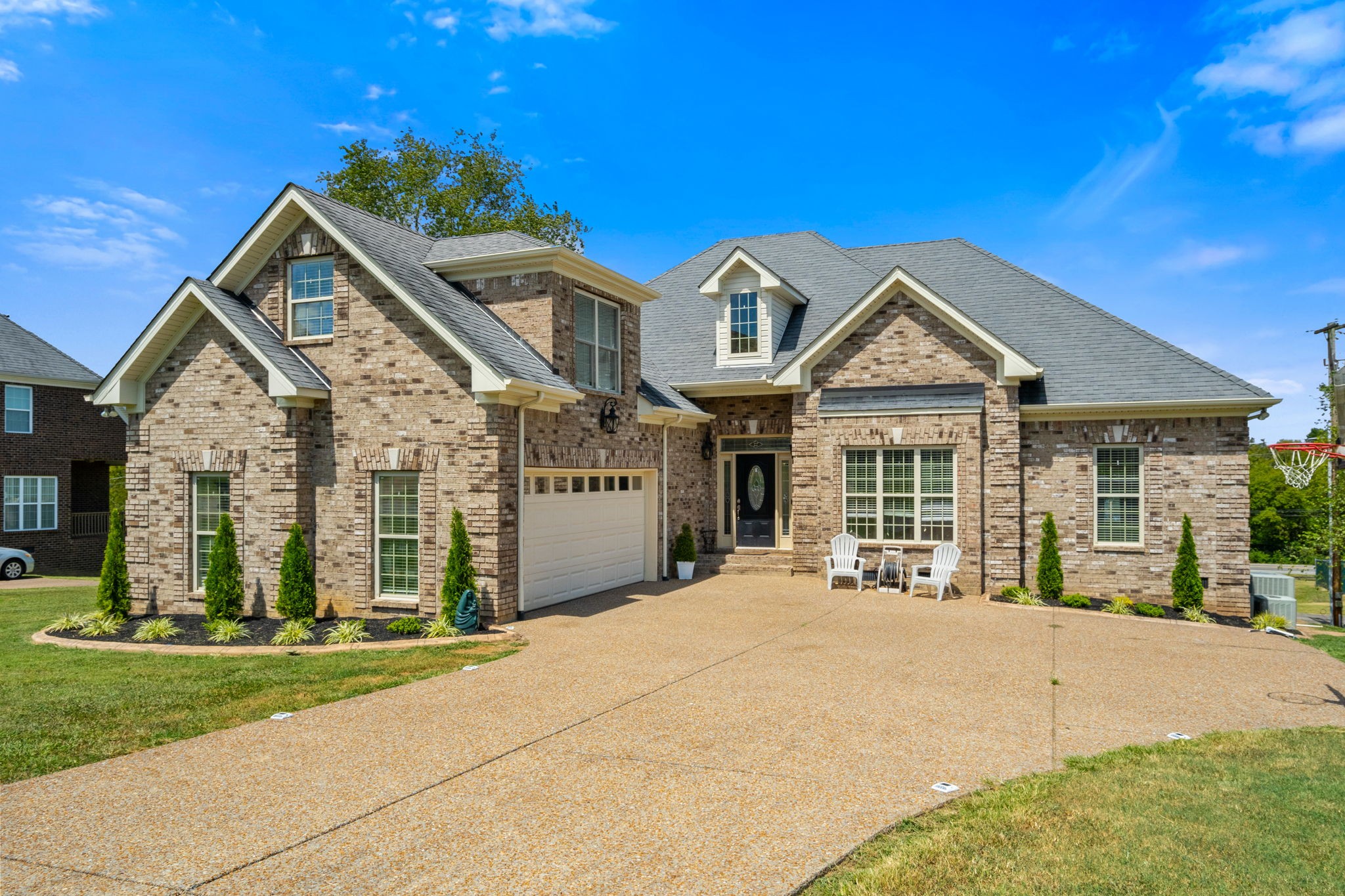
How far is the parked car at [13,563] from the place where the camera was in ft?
75.5

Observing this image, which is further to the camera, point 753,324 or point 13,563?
point 13,563

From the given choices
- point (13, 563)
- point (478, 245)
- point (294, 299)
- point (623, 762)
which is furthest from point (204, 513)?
point (13, 563)

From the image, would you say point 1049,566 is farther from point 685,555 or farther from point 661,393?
point 661,393

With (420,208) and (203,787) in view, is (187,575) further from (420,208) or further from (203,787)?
(420,208)

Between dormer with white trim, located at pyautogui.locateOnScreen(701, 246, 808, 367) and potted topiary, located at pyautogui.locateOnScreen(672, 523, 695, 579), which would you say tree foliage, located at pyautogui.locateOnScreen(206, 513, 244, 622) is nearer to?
potted topiary, located at pyautogui.locateOnScreen(672, 523, 695, 579)

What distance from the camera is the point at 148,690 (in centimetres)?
884

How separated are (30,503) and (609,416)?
811 inches

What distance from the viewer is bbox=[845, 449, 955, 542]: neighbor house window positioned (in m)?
16.7

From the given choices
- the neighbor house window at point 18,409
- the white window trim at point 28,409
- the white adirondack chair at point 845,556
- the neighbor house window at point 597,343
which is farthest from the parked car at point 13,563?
the white adirondack chair at point 845,556

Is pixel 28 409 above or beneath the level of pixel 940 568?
above

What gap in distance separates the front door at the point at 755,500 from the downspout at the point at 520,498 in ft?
25.6

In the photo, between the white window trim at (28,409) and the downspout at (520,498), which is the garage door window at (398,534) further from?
the white window trim at (28,409)

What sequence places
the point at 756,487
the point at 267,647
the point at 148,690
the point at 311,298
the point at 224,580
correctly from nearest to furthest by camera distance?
the point at 148,690 → the point at 267,647 → the point at 224,580 → the point at 311,298 → the point at 756,487

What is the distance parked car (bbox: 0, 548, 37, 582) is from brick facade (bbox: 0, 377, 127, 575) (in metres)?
1.35
